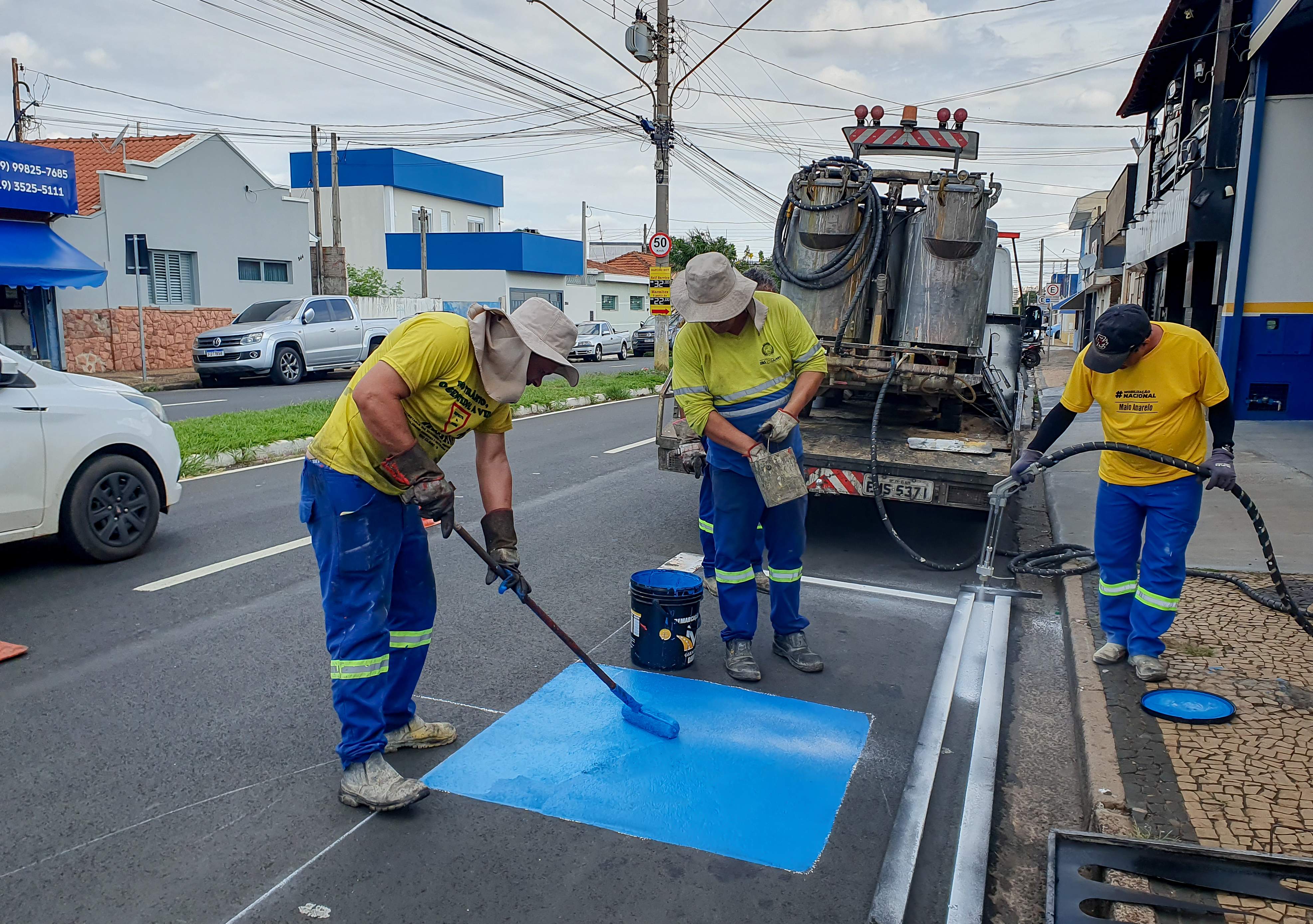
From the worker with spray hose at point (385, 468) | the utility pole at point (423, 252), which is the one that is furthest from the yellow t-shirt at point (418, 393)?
the utility pole at point (423, 252)

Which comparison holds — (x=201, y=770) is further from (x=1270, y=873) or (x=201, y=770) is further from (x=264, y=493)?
(x=264, y=493)

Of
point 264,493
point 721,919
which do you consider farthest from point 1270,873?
point 264,493

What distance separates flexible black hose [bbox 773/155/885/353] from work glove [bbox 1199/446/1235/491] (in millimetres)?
3412

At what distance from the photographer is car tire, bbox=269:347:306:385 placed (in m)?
19.9

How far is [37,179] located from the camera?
18953mm

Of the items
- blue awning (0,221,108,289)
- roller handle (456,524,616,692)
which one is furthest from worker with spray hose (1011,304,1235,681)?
blue awning (0,221,108,289)

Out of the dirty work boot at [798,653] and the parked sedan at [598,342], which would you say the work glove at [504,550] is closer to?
the dirty work boot at [798,653]

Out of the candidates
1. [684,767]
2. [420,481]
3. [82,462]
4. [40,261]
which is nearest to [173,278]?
[40,261]

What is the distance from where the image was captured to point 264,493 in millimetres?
8609

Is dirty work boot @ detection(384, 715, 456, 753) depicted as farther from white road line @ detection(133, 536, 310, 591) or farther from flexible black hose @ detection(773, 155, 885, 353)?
flexible black hose @ detection(773, 155, 885, 353)

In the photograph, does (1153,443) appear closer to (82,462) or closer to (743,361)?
(743,361)

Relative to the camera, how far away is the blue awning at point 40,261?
18359 millimetres

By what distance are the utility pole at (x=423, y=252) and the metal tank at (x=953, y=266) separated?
108ft

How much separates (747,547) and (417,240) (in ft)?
133
